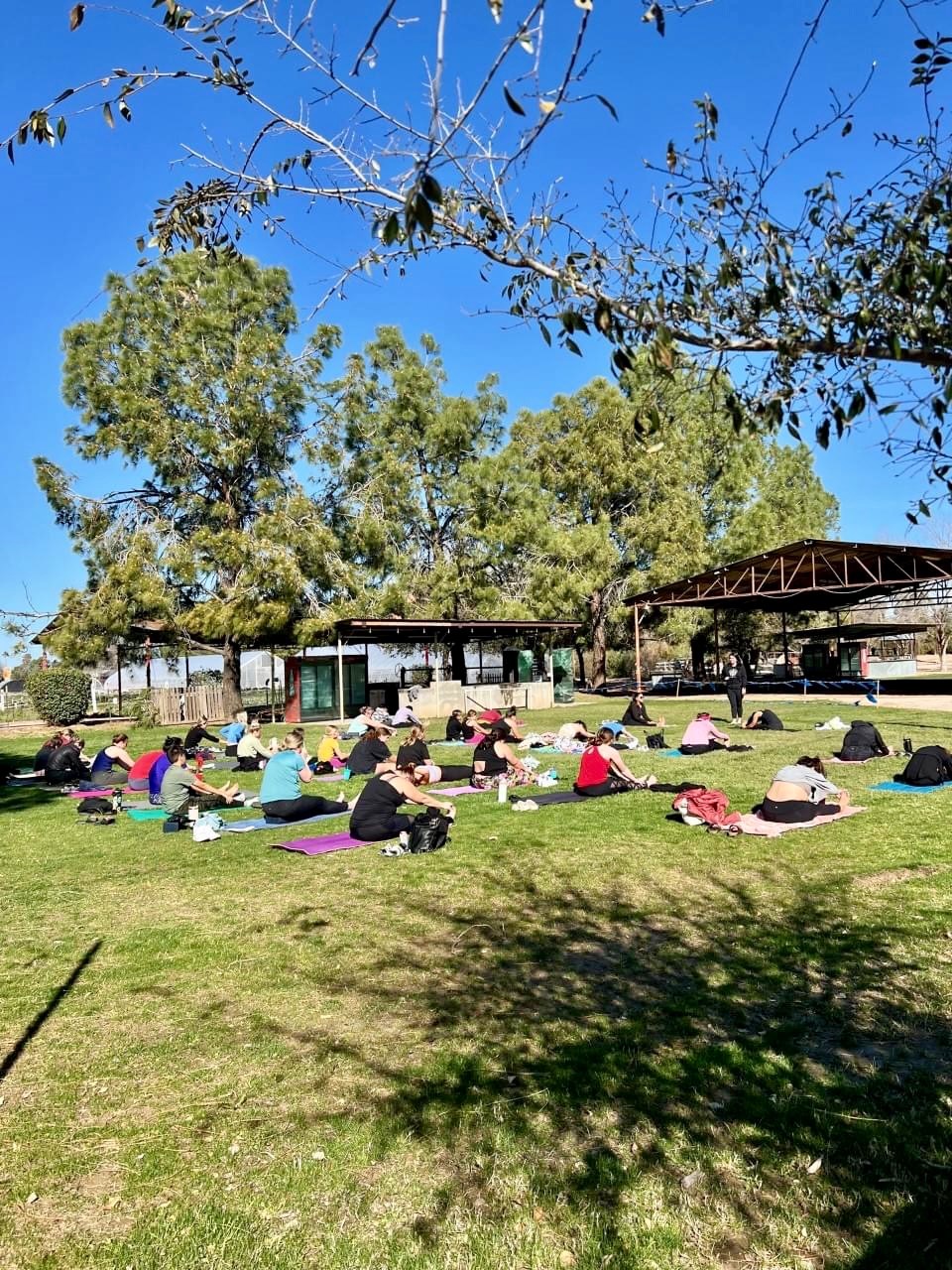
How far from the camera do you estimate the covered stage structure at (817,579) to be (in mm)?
26562

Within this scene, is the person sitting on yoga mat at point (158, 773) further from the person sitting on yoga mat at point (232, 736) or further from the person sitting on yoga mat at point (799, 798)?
the person sitting on yoga mat at point (799, 798)

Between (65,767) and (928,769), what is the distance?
1390cm

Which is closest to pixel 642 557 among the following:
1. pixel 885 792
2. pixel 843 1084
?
→ pixel 885 792

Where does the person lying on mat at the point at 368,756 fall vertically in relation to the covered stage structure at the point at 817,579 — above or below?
below

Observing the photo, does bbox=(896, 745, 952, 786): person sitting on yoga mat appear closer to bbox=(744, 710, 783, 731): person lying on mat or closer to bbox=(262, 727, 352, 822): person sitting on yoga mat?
bbox=(262, 727, 352, 822): person sitting on yoga mat

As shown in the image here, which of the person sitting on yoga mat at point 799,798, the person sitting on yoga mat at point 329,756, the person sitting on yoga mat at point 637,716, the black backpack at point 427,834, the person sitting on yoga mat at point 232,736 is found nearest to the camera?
the black backpack at point 427,834

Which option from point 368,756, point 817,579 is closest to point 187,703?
point 368,756

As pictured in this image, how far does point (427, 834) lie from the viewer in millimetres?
8734

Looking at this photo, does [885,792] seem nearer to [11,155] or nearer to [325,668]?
[11,155]

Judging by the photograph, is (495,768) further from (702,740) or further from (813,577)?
(813,577)

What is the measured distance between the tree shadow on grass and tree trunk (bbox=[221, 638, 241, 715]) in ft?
75.7

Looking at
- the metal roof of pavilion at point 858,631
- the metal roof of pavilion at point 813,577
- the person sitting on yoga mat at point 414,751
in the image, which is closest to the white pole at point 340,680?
the metal roof of pavilion at point 813,577

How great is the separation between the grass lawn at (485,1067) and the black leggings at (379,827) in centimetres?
127

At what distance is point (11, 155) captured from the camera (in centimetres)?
296
